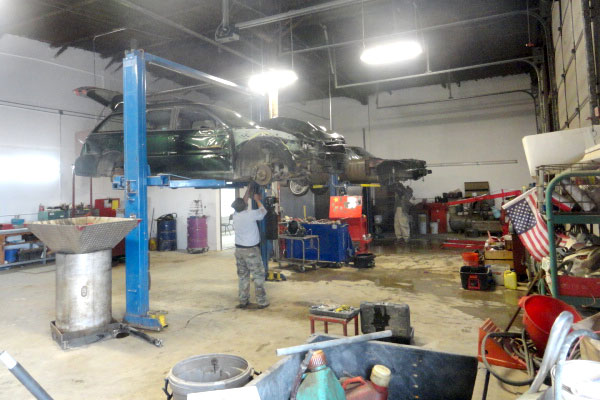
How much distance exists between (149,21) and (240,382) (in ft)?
28.8

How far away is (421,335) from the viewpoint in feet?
12.9

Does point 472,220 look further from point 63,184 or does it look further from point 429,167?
point 63,184

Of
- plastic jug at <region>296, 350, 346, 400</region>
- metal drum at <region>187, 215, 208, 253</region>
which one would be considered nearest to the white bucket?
metal drum at <region>187, 215, 208, 253</region>

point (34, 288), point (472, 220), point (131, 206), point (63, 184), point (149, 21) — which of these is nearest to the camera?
point (131, 206)

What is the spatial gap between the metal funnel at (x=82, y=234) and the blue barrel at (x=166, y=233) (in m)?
6.86

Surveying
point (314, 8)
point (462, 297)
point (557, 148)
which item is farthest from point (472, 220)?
point (557, 148)

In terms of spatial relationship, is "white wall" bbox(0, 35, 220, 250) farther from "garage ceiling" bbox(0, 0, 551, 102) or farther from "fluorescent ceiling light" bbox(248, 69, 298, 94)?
"fluorescent ceiling light" bbox(248, 69, 298, 94)

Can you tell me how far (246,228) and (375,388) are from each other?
3.71 m

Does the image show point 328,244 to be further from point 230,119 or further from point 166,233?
point 166,233

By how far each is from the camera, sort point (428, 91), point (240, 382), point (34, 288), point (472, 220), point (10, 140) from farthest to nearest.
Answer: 1. point (428, 91)
2. point (472, 220)
3. point (10, 140)
4. point (34, 288)
5. point (240, 382)

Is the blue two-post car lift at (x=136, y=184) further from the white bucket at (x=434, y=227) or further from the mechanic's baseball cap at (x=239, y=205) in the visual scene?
the white bucket at (x=434, y=227)

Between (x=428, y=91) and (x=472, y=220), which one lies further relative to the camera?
(x=428, y=91)

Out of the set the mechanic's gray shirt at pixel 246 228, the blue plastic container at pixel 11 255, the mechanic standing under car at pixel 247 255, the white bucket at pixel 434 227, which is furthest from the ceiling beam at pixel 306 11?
the white bucket at pixel 434 227

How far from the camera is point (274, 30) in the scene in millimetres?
8406
